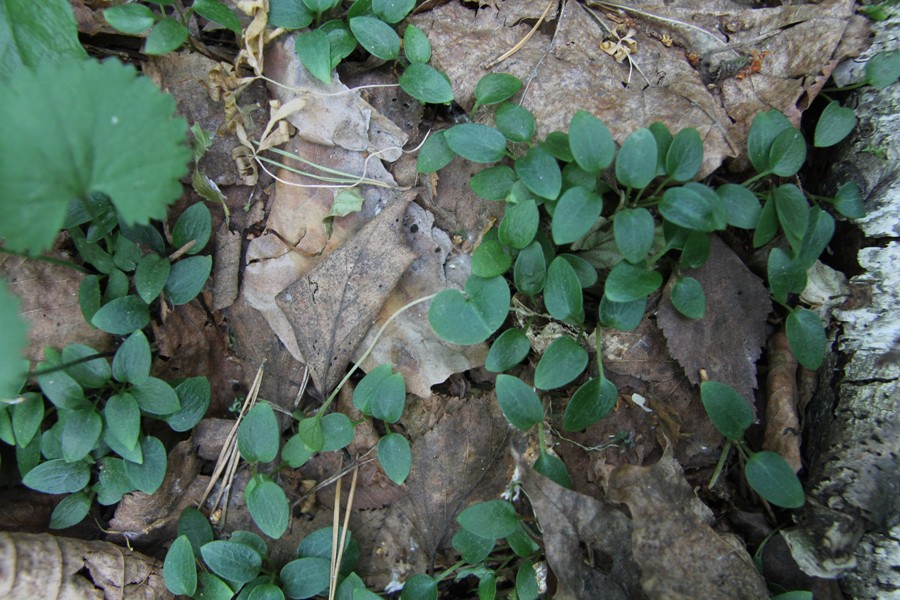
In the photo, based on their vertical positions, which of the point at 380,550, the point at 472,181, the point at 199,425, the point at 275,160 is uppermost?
the point at 472,181

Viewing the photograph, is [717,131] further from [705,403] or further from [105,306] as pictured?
[105,306]

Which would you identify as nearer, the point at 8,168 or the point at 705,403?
the point at 8,168

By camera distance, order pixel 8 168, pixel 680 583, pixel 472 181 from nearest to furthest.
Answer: pixel 8 168 → pixel 680 583 → pixel 472 181

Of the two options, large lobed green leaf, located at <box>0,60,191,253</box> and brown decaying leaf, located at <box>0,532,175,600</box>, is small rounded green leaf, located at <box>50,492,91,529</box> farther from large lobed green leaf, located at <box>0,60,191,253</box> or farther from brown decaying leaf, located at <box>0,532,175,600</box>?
large lobed green leaf, located at <box>0,60,191,253</box>

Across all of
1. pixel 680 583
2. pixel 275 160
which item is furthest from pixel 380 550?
pixel 275 160

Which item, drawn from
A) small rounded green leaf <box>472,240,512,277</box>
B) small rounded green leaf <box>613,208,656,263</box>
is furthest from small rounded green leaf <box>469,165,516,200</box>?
small rounded green leaf <box>613,208,656,263</box>

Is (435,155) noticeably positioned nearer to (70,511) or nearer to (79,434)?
(79,434)

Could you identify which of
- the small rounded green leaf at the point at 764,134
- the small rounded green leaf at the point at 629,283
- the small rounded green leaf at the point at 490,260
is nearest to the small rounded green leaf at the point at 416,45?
the small rounded green leaf at the point at 490,260

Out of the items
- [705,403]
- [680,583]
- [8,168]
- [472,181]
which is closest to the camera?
[8,168]
